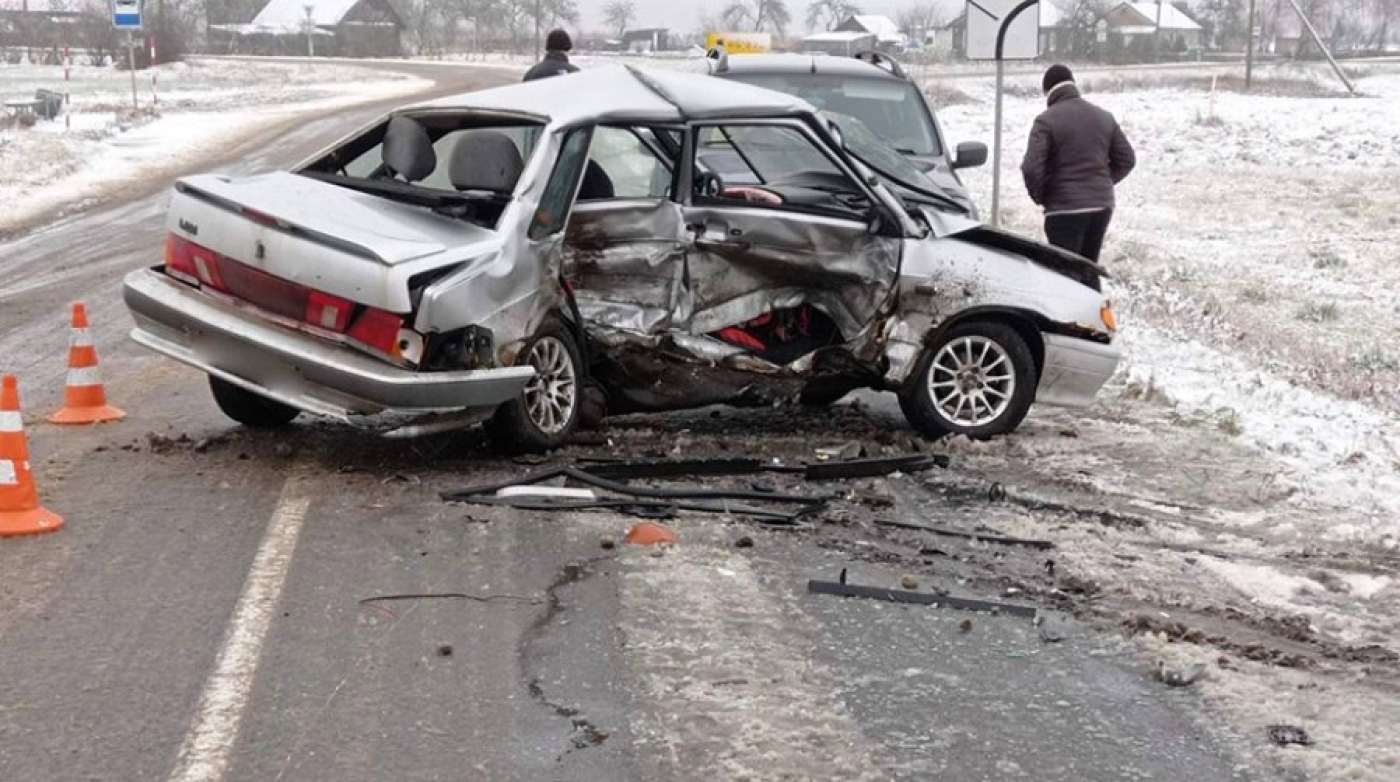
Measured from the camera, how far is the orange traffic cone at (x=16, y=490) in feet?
19.5

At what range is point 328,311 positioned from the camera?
6.61 m

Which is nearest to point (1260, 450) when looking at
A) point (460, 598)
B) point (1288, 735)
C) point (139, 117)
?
point (1288, 735)

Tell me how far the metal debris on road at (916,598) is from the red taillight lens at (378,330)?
6.94 feet

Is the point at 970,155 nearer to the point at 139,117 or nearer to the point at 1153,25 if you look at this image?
the point at 139,117

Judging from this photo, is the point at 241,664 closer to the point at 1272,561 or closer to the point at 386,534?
the point at 386,534

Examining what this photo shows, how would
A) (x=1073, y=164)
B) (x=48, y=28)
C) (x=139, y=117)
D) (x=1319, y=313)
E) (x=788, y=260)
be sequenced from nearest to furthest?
1. (x=788, y=260)
2. (x=1073, y=164)
3. (x=1319, y=313)
4. (x=139, y=117)
5. (x=48, y=28)

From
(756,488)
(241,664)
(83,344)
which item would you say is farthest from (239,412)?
(241,664)

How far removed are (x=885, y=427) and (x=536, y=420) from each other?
2.11 m

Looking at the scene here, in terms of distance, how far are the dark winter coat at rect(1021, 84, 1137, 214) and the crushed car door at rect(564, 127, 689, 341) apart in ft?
11.7

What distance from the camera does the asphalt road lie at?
161 inches

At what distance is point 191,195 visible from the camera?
712 centimetres

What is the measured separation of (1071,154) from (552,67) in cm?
Answer: 467

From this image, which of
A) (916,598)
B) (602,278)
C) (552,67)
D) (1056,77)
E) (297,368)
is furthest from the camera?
(552,67)

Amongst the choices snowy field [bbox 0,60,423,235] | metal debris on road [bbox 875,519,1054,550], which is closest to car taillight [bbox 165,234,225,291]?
metal debris on road [bbox 875,519,1054,550]
